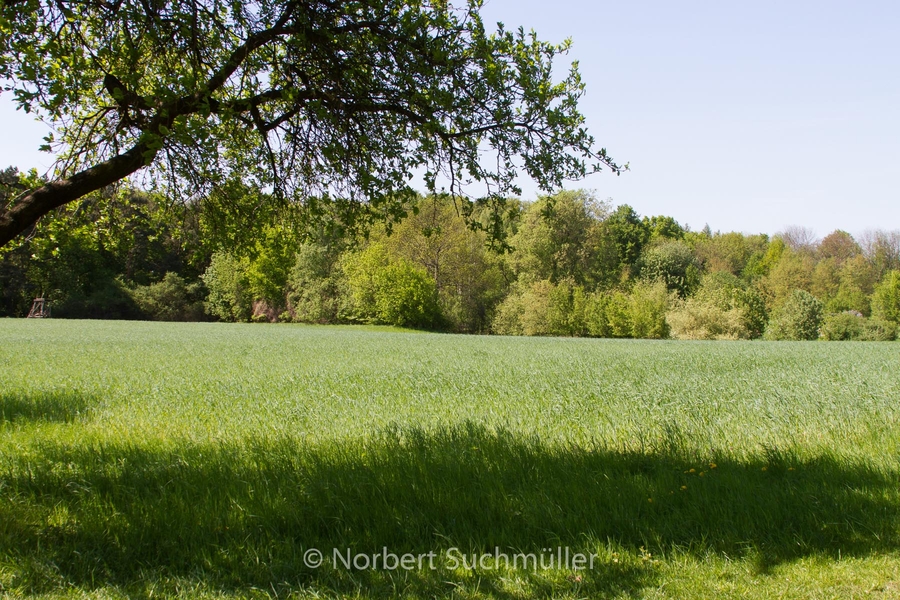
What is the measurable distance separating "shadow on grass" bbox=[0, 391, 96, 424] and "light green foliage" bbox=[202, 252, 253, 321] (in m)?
55.1

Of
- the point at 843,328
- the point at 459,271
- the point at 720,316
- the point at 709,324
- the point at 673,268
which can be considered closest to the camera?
the point at 843,328

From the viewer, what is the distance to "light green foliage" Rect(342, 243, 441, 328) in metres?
53.7

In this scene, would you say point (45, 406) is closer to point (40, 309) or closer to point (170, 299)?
point (40, 309)

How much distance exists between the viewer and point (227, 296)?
66.5 m

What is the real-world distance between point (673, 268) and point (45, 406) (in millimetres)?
63176

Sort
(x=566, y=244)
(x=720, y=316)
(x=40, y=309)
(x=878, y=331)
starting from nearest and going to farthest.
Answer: (x=878, y=331) < (x=720, y=316) < (x=566, y=244) < (x=40, y=309)

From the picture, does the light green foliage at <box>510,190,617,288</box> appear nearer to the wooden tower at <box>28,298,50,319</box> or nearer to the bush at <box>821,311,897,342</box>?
the bush at <box>821,311,897,342</box>

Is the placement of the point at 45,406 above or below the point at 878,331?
above

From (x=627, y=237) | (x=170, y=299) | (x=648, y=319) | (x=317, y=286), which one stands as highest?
(x=627, y=237)

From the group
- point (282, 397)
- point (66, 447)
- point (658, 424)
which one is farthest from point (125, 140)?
point (658, 424)

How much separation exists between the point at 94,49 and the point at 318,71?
10.8 feet

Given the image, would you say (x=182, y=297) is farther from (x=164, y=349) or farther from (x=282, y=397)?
(x=282, y=397)

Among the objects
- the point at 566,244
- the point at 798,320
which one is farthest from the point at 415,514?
the point at 566,244

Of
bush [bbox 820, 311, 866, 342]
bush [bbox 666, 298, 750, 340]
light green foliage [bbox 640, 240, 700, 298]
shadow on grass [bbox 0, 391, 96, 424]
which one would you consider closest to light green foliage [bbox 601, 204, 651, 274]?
light green foliage [bbox 640, 240, 700, 298]
